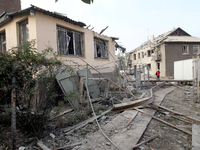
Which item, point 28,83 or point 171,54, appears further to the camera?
point 171,54

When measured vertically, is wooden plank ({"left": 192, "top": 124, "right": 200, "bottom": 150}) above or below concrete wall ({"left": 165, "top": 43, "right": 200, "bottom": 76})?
below

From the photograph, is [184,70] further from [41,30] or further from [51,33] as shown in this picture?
[41,30]

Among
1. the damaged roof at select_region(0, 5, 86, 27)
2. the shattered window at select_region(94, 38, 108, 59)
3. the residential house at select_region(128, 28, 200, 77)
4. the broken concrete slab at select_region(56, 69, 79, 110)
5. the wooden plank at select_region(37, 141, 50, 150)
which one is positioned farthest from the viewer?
the residential house at select_region(128, 28, 200, 77)

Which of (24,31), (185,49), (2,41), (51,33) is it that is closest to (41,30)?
(51,33)

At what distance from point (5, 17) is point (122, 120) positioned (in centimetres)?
769

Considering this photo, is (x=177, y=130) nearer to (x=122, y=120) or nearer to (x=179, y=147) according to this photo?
(x=179, y=147)

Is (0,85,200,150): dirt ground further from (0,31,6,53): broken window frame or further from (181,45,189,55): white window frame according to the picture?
(181,45,189,55): white window frame

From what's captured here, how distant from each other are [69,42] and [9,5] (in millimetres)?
7546

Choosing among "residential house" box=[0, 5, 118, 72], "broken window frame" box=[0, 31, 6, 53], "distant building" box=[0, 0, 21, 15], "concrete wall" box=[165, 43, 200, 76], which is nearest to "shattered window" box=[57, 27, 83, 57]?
"residential house" box=[0, 5, 118, 72]

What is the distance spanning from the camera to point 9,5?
10742mm

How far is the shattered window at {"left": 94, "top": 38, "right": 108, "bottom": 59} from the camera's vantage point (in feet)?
32.4

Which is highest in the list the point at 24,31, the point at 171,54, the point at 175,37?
the point at 175,37

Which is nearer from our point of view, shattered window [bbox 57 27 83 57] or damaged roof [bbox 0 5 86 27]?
damaged roof [bbox 0 5 86 27]

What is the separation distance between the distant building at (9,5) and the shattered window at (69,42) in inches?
277
